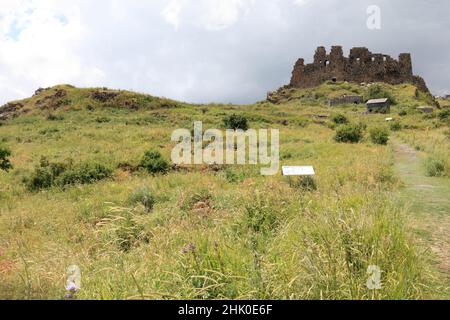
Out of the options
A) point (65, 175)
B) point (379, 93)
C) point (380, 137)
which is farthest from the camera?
point (379, 93)

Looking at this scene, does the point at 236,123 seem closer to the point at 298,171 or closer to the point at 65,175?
the point at 65,175

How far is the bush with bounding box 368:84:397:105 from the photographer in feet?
167

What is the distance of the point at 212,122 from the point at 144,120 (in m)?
6.10

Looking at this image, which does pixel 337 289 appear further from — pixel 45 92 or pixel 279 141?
pixel 45 92

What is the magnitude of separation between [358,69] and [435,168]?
6049 cm

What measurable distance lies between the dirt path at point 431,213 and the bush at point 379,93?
41864 mm

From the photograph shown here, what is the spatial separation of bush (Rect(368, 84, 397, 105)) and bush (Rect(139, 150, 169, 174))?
137 feet

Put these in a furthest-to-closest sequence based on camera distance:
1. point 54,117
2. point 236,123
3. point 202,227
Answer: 1. point 54,117
2. point 236,123
3. point 202,227

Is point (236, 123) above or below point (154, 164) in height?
above

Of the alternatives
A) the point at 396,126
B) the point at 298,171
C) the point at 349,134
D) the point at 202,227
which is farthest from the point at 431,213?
the point at 396,126

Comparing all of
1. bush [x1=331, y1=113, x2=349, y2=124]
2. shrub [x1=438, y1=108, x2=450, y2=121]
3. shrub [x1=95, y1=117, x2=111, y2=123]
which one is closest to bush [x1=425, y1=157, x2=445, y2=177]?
bush [x1=331, y1=113, x2=349, y2=124]

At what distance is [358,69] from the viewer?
67.1m

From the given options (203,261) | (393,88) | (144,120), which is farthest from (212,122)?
(393,88)

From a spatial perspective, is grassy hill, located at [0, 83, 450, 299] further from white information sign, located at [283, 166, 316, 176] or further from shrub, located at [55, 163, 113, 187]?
white information sign, located at [283, 166, 316, 176]
